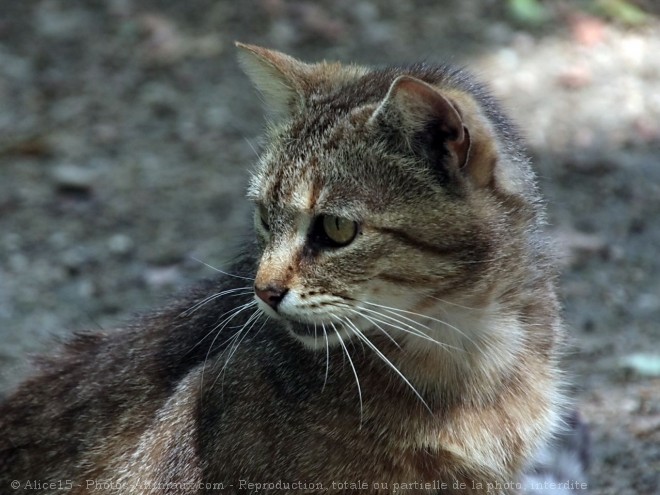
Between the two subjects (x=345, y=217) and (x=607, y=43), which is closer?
(x=345, y=217)

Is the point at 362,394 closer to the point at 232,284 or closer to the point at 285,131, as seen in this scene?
the point at 232,284

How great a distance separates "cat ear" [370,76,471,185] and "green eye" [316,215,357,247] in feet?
0.95

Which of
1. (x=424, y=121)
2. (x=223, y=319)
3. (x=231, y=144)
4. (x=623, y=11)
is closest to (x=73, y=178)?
(x=231, y=144)

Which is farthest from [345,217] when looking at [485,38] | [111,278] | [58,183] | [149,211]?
[485,38]

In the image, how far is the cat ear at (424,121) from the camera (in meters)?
2.62

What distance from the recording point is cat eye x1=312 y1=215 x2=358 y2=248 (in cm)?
277

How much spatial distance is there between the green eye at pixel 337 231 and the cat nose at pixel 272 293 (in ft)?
0.61

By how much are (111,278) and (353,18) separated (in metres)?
3.02

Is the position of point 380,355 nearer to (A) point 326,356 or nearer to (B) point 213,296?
(A) point 326,356

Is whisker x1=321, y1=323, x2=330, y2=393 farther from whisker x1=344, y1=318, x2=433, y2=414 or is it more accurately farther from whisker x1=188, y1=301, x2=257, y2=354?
whisker x1=188, y1=301, x2=257, y2=354

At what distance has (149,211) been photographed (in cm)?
590

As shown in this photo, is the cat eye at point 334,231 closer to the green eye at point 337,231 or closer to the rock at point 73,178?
the green eye at point 337,231

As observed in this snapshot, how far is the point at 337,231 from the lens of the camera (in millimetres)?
2781

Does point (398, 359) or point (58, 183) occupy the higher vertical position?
point (398, 359)
